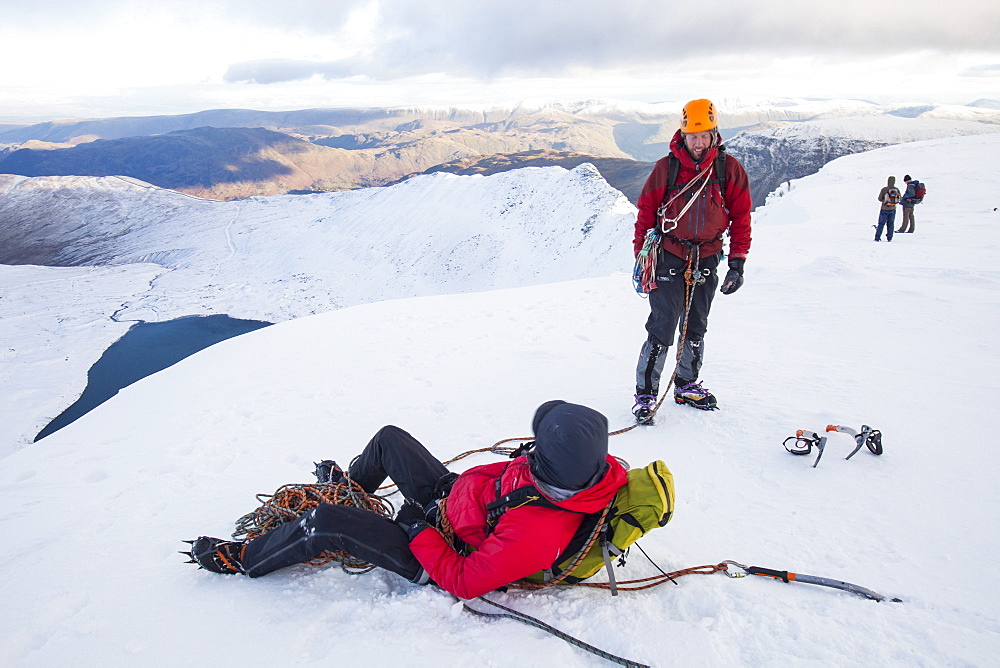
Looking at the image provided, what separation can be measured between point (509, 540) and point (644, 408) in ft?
8.60

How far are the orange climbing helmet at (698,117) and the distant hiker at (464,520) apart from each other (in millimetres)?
2682

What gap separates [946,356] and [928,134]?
103077 mm

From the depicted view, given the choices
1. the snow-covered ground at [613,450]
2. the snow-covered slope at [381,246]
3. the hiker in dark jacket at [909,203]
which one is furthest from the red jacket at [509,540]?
the snow-covered slope at [381,246]

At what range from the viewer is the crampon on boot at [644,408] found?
179 inches

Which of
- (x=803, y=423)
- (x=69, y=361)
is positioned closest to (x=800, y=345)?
(x=803, y=423)

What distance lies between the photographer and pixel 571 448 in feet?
7.21

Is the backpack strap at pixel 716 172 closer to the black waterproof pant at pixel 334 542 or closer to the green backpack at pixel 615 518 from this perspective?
the green backpack at pixel 615 518

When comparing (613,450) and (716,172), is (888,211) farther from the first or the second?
(613,450)

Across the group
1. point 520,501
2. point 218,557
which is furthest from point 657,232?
point 218,557

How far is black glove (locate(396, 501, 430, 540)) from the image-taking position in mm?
2740

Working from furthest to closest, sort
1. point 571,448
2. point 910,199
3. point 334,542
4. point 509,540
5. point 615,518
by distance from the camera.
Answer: point 910,199, point 334,542, point 615,518, point 509,540, point 571,448

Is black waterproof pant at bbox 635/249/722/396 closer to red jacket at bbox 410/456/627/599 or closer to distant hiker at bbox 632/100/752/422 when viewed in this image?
distant hiker at bbox 632/100/752/422

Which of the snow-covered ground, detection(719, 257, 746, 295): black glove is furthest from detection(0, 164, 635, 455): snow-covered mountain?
detection(719, 257, 746, 295): black glove

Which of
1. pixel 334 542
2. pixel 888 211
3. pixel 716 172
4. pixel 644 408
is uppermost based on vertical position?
pixel 716 172
